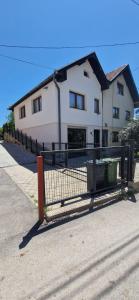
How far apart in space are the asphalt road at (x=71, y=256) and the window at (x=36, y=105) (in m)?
11.2

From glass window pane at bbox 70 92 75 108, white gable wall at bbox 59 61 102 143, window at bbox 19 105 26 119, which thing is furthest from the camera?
window at bbox 19 105 26 119

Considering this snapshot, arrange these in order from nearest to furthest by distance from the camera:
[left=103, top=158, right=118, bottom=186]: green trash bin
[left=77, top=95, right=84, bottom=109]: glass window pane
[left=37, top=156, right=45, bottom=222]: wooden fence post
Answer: [left=37, top=156, right=45, bottom=222]: wooden fence post, [left=103, top=158, right=118, bottom=186]: green trash bin, [left=77, top=95, right=84, bottom=109]: glass window pane

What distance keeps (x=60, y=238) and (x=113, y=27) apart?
35.3ft

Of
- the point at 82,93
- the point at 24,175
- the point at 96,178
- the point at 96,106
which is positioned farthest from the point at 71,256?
the point at 96,106

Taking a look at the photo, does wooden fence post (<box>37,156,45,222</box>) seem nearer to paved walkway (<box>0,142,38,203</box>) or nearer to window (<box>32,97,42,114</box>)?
paved walkway (<box>0,142,38,203</box>)

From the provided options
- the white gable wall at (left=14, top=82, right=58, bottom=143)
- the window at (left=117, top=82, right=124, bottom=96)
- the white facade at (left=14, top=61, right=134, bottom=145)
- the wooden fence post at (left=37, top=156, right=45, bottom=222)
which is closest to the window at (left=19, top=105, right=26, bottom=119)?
the white facade at (left=14, top=61, right=134, bottom=145)

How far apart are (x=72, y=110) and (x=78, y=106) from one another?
3.62 ft

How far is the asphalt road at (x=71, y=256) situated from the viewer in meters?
1.95

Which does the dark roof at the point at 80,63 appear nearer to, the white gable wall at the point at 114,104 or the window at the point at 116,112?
the white gable wall at the point at 114,104

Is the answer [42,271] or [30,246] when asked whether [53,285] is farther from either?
[30,246]

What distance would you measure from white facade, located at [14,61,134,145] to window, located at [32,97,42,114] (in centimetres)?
32

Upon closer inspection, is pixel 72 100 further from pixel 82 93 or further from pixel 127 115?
pixel 127 115

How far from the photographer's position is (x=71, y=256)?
99.1 inches

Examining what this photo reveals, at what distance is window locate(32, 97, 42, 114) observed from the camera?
13.8 metres
